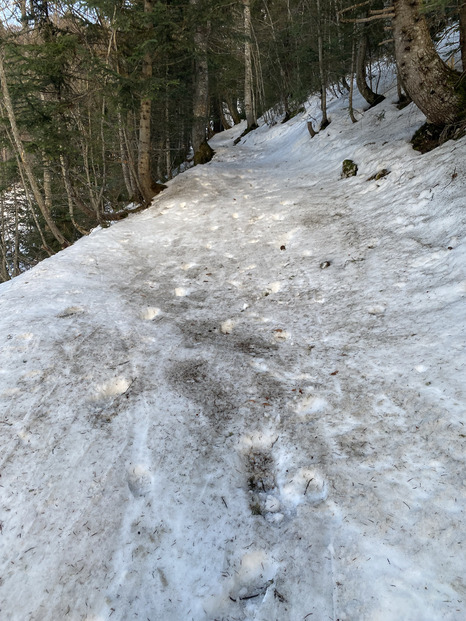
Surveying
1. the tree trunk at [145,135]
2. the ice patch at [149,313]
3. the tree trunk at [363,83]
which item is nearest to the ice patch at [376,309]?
the ice patch at [149,313]

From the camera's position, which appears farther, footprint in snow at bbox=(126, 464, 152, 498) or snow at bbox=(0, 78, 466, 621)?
footprint in snow at bbox=(126, 464, 152, 498)

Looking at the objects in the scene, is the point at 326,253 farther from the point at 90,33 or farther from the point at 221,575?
the point at 90,33

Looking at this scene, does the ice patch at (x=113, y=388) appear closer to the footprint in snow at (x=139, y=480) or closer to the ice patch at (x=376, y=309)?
the footprint in snow at (x=139, y=480)

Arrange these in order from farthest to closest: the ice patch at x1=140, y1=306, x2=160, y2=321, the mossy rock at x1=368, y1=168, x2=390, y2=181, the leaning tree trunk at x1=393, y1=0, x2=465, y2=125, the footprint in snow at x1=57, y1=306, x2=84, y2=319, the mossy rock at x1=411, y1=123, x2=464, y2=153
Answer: the mossy rock at x1=368, y1=168, x2=390, y2=181 < the mossy rock at x1=411, y1=123, x2=464, y2=153 < the leaning tree trunk at x1=393, y1=0, x2=465, y2=125 < the ice patch at x1=140, y1=306, x2=160, y2=321 < the footprint in snow at x1=57, y1=306, x2=84, y2=319

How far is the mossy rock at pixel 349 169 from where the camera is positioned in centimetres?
674

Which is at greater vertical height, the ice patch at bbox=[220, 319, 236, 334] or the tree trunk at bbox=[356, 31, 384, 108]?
the tree trunk at bbox=[356, 31, 384, 108]

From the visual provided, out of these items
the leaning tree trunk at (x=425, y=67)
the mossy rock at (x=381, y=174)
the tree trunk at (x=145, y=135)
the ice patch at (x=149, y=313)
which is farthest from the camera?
the tree trunk at (x=145, y=135)

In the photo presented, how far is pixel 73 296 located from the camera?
394 centimetres

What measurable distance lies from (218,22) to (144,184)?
217 inches

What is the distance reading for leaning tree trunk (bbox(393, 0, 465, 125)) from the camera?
5023 millimetres

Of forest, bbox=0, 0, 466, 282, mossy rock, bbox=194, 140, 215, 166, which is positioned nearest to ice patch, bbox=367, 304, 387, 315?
forest, bbox=0, 0, 466, 282

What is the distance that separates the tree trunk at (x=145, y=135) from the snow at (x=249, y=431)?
4540 millimetres

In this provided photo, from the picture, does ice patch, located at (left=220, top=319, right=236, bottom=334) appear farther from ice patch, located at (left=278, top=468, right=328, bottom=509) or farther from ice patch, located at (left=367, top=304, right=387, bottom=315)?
ice patch, located at (left=278, top=468, right=328, bottom=509)

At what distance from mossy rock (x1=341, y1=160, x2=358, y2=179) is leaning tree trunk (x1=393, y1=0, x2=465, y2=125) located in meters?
1.66
